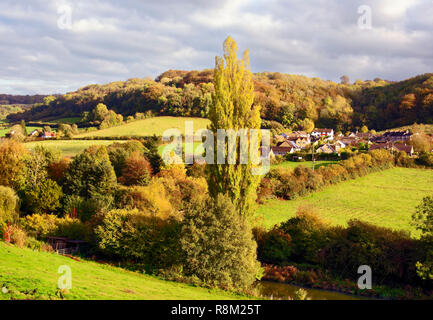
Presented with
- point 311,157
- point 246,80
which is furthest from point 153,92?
point 246,80

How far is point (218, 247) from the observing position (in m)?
18.1

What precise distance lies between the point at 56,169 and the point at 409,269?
114 ft

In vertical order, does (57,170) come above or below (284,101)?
below

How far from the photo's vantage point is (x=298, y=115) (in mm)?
111125

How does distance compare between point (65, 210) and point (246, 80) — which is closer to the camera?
point (246, 80)

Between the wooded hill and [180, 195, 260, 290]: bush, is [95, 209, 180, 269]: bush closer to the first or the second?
[180, 195, 260, 290]: bush

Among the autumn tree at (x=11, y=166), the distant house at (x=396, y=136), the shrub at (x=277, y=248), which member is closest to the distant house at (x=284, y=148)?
the distant house at (x=396, y=136)

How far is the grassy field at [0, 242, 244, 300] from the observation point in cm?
1129

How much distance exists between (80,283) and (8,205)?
18869 mm

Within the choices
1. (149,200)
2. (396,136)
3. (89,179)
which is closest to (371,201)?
(149,200)

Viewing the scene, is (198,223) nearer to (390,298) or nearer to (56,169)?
(390,298)

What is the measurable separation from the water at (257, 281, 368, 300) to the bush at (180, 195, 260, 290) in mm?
1251

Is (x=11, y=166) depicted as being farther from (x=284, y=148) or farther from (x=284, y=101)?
(x=284, y=101)
